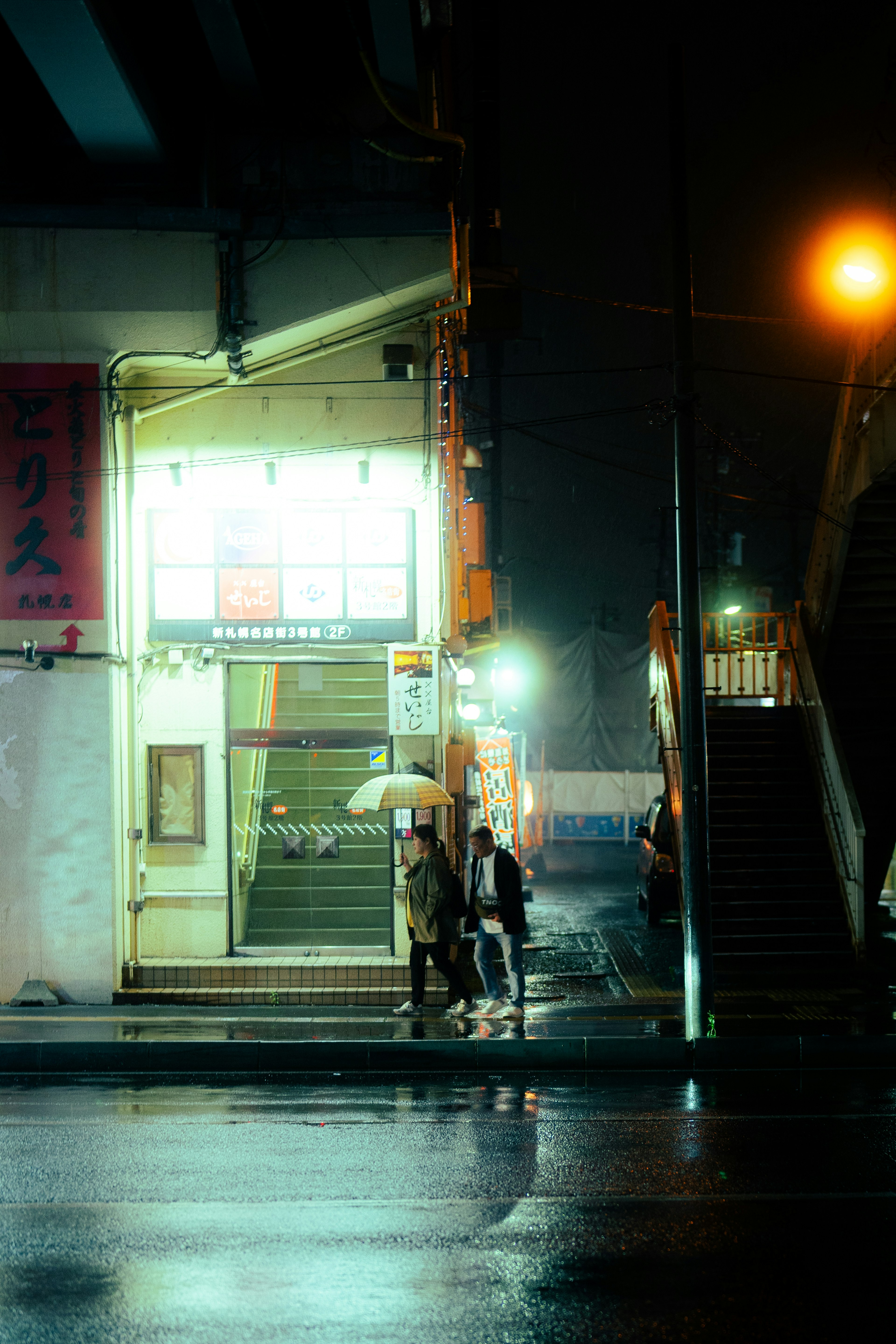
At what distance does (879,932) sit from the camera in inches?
595

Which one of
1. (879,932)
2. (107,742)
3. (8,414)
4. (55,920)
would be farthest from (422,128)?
(879,932)

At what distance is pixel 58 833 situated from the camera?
11.1 metres

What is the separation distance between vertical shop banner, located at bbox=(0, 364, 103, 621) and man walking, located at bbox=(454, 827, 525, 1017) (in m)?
5.44

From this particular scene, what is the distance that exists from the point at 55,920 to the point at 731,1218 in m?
8.29

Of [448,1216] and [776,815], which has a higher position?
[776,815]

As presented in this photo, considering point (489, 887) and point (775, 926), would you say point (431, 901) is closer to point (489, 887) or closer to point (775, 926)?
point (489, 887)

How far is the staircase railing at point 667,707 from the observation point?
1397 centimetres

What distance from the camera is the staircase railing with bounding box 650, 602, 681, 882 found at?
45.8ft

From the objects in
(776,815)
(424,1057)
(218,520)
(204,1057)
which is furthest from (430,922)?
(776,815)

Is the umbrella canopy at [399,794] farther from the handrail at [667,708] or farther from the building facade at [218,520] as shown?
the handrail at [667,708]

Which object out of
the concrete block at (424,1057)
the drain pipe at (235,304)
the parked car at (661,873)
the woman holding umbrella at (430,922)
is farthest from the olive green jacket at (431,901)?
the parked car at (661,873)

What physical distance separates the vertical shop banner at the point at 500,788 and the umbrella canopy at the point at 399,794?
6.76 metres

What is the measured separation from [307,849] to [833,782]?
7511 millimetres

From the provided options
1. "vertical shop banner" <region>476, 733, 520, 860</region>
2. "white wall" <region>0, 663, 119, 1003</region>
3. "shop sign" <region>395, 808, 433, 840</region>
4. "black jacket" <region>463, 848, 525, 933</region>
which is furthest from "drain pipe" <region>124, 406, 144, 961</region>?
"vertical shop banner" <region>476, 733, 520, 860</region>
